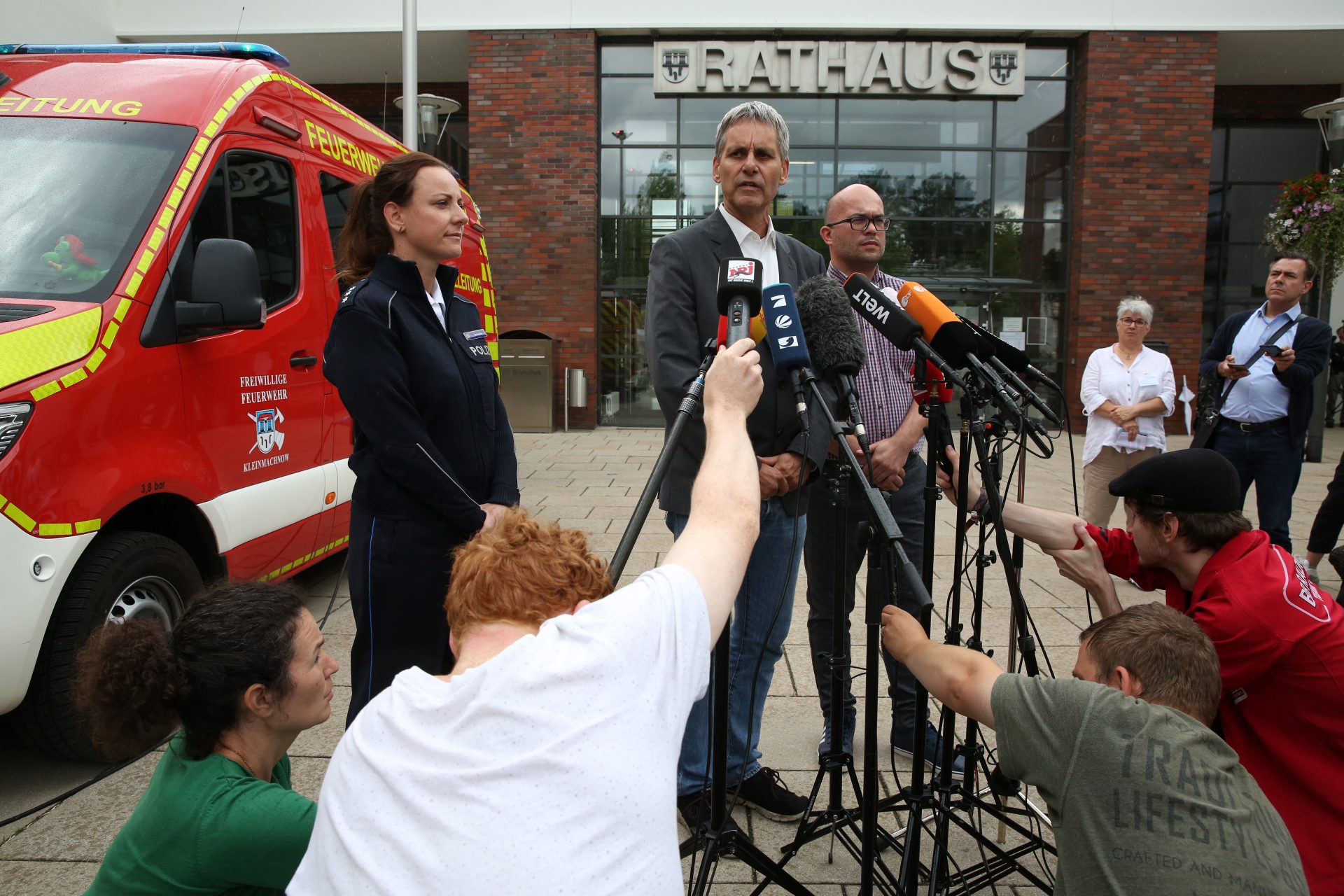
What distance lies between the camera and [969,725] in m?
2.76

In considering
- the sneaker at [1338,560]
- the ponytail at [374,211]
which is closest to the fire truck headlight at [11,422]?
the ponytail at [374,211]

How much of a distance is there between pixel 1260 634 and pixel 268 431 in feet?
13.1

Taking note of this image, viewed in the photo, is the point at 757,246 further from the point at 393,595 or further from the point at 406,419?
the point at 393,595

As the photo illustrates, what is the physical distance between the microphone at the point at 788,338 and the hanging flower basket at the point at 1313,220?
12.9 metres

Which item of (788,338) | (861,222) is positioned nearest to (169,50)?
(861,222)

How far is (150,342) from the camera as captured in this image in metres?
3.40

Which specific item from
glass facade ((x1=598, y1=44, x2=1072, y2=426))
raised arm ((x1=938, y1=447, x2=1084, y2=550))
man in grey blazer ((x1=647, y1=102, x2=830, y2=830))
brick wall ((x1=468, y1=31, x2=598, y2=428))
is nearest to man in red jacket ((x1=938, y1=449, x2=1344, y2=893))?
raised arm ((x1=938, y1=447, x2=1084, y2=550))

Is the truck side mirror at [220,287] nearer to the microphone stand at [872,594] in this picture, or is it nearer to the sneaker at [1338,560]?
the microphone stand at [872,594]

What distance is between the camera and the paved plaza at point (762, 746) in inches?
109

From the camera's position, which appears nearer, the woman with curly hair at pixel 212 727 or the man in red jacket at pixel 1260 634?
the woman with curly hair at pixel 212 727

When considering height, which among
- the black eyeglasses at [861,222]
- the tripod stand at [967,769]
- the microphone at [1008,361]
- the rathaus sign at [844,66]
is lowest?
the tripod stand at [967,769]

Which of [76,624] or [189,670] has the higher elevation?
[189,670]

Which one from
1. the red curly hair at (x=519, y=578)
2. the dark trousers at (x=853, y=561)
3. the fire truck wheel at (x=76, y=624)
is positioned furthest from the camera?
the dark trousers at (x=853, y=561)

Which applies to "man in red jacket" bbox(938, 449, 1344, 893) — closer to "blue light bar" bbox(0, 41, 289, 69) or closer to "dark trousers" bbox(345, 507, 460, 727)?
"dark trousers" bbox(345, 507, 460, 727)
